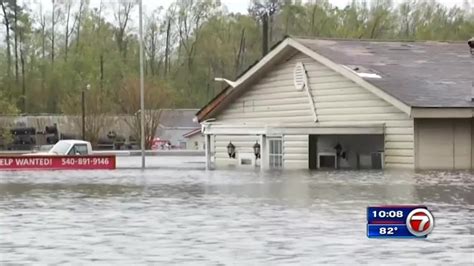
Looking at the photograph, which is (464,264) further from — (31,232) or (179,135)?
(179,135)

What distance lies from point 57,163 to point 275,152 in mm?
10113

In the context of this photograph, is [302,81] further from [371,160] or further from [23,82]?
[23,82]

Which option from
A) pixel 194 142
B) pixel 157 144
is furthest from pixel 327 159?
pixel 157 144

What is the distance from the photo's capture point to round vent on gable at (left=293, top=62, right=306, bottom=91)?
41.3 meters

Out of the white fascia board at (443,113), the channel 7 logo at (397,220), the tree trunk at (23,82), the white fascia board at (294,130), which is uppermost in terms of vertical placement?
the tree trunk at (23,82)

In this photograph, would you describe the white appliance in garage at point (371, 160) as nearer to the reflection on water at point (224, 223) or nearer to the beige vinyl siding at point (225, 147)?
the beige vinyl siding at point (225, 147)

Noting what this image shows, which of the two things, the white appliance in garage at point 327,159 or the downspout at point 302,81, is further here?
the white appliance in garage at point 327,159

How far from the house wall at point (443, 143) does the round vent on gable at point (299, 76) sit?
7.33m

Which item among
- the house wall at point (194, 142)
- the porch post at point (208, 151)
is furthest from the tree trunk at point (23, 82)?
the porch post at point (208, 151)

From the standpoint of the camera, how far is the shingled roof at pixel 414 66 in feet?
115

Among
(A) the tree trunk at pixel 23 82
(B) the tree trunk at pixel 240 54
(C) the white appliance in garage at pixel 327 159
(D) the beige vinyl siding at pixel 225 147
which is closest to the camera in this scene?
(C) the white appliance in garage at pixel 327 159

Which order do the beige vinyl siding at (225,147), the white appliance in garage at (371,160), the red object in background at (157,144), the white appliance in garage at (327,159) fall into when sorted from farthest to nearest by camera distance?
the red object in background at (157,144)
the beige vinyl siding at (225,147)
the white appliance in garage at (327,159)
the white appliance in garage at (371,160)

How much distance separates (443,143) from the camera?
118 feet

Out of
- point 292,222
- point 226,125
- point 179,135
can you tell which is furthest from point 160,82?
point 292,222
